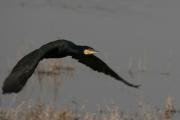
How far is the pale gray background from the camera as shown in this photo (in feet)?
34.3

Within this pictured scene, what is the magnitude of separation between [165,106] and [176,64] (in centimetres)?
166

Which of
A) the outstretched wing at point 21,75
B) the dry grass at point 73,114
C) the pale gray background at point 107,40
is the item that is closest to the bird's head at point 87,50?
the outstretched wing at point 21,75

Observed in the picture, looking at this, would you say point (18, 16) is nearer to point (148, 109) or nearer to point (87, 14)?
point (87, 14)

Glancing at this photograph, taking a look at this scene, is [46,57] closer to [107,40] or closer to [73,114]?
[73,114]

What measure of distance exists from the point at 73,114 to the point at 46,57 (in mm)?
1113

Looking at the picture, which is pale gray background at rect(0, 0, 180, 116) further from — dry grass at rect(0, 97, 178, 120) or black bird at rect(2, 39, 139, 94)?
black bird at rect(2, 39, 139, 94)

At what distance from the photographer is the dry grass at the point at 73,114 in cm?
938

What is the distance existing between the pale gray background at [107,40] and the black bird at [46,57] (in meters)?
0.78

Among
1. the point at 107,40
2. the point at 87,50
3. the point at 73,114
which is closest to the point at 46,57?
the point at 87,50

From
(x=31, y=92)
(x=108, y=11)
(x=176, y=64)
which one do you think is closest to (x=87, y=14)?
(x=108, y=11)

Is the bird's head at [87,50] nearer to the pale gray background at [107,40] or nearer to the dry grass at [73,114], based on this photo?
the dry grass at [73,114]

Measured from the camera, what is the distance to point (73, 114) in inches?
377

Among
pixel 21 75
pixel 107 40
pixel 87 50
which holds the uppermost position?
pixel 21 75

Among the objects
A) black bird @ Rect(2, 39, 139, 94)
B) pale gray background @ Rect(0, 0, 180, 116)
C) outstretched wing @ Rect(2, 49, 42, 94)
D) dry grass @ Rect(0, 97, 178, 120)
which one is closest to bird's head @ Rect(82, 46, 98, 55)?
black bird @ Rect(2, 39, 139, 94)
